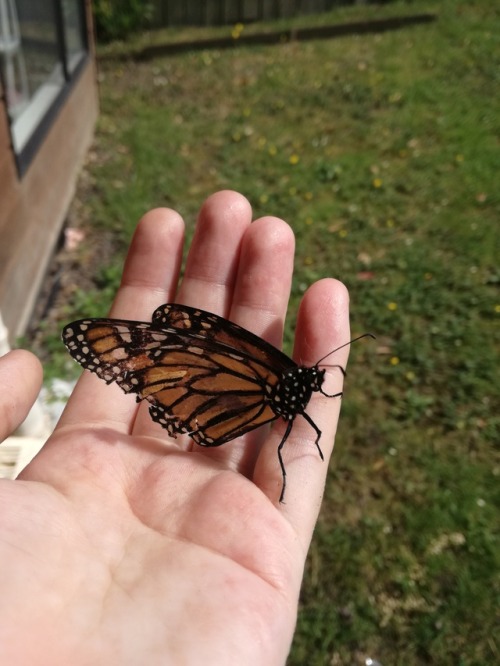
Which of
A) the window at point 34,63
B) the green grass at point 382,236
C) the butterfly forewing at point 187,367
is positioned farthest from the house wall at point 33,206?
the butterfly forewing at point 187,367

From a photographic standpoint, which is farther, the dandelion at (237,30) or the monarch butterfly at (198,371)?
the dandelion at (237,30)

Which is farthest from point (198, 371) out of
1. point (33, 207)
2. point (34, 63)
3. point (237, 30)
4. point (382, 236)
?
point (237, 30)

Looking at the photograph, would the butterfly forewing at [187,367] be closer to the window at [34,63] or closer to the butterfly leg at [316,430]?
the butterfly leg at [316,430]

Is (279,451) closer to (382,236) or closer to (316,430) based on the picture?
(316,430)

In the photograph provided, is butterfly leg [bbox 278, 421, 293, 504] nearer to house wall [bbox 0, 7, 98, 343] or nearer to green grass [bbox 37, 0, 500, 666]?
green grass [bbox 37, 0, 500, 666]

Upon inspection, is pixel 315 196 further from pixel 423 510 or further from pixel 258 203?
pixel 423 510

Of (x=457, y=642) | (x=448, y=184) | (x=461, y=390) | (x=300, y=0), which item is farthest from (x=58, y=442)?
(x=300, y=0)
